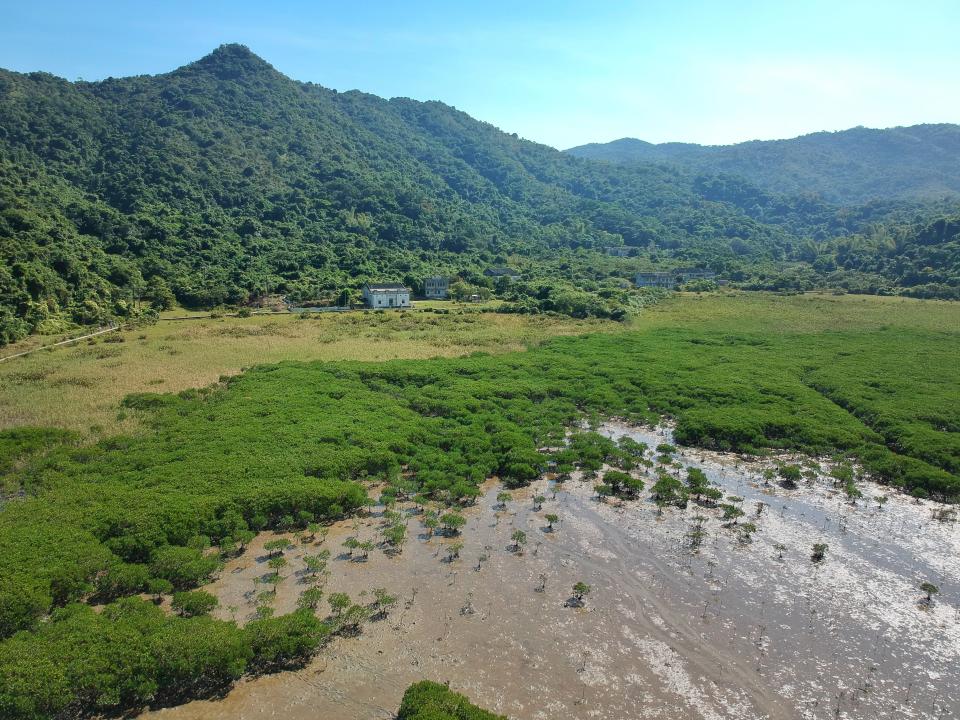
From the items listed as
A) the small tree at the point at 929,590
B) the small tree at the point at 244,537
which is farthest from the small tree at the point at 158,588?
the small tree at the point at 929,590

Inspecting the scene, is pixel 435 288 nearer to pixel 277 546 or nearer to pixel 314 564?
pixel 277 546

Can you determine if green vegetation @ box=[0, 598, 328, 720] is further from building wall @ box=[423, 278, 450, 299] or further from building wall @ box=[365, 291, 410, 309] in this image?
building wall @ box=[423, 278, 450, 299]

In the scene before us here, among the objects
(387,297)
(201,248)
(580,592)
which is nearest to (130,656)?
(580,592)

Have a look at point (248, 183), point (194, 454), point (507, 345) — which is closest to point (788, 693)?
point (194, 454)

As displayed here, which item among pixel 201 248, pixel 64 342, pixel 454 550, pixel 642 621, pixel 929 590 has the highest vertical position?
pixel 201 248

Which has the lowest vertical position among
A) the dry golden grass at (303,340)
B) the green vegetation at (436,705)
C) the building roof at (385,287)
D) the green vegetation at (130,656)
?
the green vegetation at (436,705)

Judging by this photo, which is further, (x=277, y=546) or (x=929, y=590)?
(x=277, y=546)

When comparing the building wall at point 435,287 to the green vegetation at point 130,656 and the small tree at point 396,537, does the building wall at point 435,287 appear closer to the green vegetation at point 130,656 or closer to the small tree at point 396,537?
the small tree at point 396,537
